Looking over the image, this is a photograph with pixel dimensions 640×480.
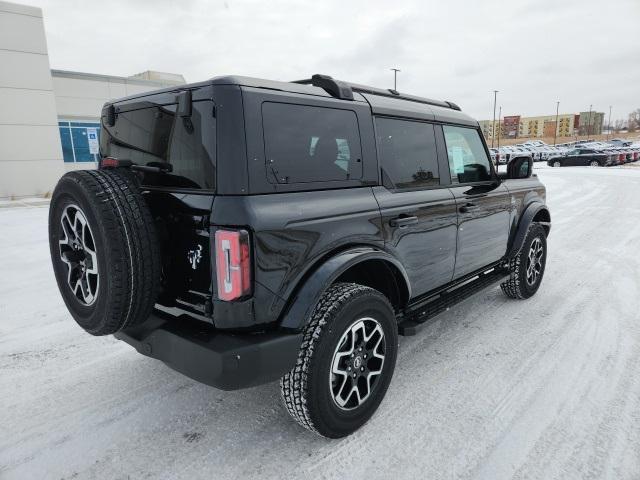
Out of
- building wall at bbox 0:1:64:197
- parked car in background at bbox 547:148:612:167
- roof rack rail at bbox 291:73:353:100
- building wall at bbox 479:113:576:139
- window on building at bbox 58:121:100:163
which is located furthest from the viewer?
building wall at bbox 479:113:576:139

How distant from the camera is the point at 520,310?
430 centimetres

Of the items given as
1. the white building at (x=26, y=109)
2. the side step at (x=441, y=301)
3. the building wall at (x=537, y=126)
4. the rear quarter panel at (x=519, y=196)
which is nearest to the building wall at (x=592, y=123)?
the building wall at (x=537, y=126)

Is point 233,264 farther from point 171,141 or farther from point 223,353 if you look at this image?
point 171,141

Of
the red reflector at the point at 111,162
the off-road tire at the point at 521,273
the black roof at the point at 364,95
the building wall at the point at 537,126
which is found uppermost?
the building wall at the point at 537,126

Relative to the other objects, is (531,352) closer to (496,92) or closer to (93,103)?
(93,103)

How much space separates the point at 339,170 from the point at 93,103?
21308mm

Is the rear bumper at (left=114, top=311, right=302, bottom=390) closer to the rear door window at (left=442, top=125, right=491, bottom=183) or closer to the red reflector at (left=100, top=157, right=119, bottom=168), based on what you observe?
the red reflector at (left=100, top=157, right=119, bottom=168)

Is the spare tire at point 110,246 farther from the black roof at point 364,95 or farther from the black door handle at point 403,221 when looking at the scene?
the black door handle at point 403,221

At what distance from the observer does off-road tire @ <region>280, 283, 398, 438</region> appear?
2.19 m

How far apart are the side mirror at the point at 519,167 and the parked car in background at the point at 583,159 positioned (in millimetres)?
29358

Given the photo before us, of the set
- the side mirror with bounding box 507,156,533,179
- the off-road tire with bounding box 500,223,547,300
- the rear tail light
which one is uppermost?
the side mirror with bounding box 507,156,533,179

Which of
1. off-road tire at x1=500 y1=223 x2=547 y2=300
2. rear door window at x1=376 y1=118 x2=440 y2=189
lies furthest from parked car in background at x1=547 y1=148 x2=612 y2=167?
rear door window at x1=376 y1=118 x2=440 y2=189

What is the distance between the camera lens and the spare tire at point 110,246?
2.06 meters

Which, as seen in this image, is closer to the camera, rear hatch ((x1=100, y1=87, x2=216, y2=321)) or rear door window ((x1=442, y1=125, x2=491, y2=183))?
rear hatch ((x1=100, y1=87, x2=216, y2=321))
